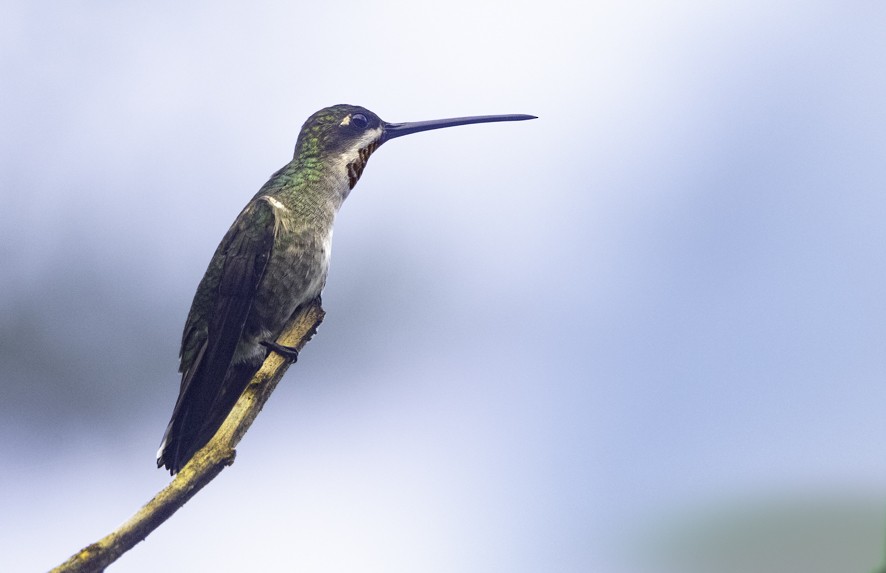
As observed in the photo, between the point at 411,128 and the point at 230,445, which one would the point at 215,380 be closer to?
the point at 230,445

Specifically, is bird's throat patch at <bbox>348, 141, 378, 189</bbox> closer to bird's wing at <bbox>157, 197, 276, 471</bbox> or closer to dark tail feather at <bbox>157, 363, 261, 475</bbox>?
bird's wing at <bbox>157, 197, 276, 471</bbox>

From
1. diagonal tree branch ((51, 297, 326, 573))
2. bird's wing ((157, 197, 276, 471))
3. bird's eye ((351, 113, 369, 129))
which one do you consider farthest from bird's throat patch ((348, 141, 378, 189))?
diagonal tree branch ((51, 297, 326, 573))

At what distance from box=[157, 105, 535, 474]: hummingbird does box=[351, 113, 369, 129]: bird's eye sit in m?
0.36

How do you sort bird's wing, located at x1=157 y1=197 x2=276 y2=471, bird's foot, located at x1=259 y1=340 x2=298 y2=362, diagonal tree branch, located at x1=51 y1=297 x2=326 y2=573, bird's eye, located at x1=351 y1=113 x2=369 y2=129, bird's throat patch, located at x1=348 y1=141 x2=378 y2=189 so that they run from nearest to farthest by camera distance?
1. diagonal tree branch, located at x1=51 y1=297 x2=326 y2=573
2. bird's foot, located at x1=259 y1=340 x2=298 y2=362
3. bird's wing, located at x1=157 y1=197 x2=276 y2=471
4. bird's throat patch, located at x1=348 y1=141 x2=378 y2=189
5. bird's eye, located at x1=351 y1=113 x2=369 y2=129

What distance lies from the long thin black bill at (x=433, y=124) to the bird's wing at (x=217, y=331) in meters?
0.83

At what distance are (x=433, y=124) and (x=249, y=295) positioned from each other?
1292 millimetres

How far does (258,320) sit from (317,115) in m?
1.21

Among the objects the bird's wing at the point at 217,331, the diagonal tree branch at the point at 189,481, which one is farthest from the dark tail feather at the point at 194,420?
the diagonal tree branch at the point at 189,481

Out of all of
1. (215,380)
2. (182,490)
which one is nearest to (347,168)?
(215,380)

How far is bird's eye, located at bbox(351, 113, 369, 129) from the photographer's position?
174 inches

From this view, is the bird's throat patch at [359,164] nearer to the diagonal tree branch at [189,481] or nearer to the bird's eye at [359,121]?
the bird's eye at [359,121]

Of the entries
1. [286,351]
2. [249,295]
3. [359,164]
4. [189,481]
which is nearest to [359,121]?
[359,164]

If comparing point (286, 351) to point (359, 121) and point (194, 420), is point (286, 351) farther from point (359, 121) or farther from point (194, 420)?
point (359, 121)

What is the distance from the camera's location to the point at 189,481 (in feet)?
7.10
